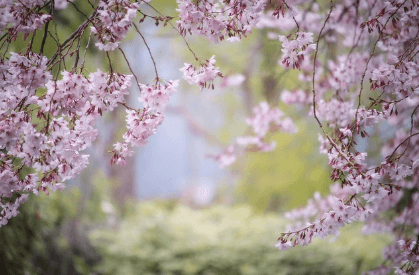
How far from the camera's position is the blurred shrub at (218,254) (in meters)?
3.97

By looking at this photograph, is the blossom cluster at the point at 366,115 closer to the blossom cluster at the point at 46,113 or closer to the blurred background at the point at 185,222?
the blurred background at the point at 185,222

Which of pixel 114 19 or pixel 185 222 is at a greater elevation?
pixel 185 222

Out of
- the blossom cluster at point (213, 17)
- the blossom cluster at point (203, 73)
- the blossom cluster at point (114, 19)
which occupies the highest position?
the blossom cluster at point (213, 17)

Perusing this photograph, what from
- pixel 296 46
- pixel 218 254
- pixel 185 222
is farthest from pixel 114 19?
pixel 185 222

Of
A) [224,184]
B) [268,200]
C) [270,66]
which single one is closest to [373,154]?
[270,66]

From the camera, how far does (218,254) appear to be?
418cm

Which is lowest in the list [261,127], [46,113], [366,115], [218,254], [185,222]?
[46,113]

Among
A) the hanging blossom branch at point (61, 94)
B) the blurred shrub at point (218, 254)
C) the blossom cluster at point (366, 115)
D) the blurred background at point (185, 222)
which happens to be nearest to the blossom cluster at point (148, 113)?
the hanging blossom branch at point (61, 94)

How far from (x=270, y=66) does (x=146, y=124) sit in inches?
56.3

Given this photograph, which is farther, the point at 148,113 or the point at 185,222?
the point at 185,222

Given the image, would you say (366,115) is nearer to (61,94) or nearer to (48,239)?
(61,94)

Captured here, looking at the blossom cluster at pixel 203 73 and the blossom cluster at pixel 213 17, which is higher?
the blossom cluster at pixel 213 17

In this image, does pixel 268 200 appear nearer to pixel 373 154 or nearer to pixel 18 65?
Answer: pixel 373 154

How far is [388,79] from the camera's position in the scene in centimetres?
137
